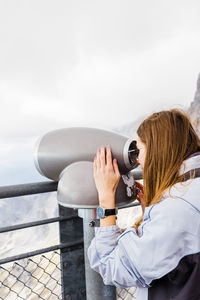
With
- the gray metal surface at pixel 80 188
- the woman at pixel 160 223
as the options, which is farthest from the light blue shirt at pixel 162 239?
the gray metal surface at pixel 80 188

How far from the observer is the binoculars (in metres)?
0.68

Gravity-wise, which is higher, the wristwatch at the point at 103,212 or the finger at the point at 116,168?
the finger at the point at 116,168

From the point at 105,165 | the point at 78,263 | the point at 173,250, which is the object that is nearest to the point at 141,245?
the point at 173,250

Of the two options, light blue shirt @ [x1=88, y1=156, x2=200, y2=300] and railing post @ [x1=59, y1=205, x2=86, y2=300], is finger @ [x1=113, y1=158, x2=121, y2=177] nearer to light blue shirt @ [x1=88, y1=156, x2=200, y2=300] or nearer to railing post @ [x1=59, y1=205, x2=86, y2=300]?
light blue shirt @ [x1=88, y1=156, x2=200, y2=300]

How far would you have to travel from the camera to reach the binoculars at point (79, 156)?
0.68 m

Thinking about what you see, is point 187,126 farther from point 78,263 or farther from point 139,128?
point 78,263

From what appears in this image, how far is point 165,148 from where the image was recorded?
0.60 metres

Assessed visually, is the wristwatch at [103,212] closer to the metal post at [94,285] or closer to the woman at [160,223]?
the woman at [160,223]

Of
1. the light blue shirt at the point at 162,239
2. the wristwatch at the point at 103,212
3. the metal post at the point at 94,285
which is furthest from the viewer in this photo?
the metal post at the point at 94,285

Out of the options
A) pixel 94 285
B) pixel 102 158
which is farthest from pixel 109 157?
pixel 94 285

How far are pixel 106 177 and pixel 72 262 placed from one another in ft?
1.33

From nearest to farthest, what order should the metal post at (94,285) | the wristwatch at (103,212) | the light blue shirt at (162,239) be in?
the light blue shirt at (162,239) → the wristwatch at (103,212) → the metal post at (94,285)

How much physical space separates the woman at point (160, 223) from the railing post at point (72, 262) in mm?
237

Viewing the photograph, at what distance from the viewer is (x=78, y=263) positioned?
907mm
